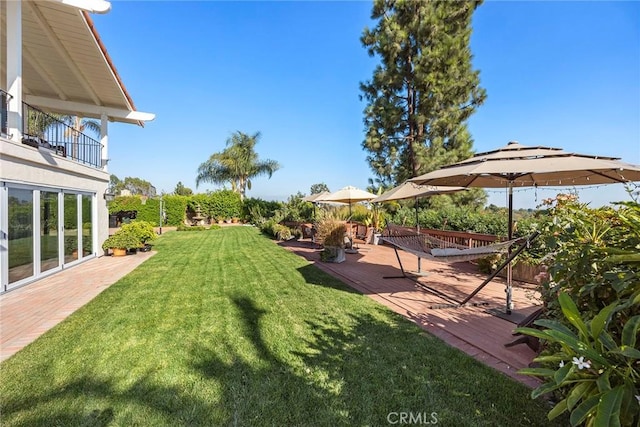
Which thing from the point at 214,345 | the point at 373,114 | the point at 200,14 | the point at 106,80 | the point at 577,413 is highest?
the point at 200,14

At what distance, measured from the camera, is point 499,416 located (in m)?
2.17

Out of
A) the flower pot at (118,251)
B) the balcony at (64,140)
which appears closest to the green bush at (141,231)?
the flower pot at (118,251)

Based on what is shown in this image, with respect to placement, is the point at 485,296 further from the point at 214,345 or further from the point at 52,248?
the point at 52,248

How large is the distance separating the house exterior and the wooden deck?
20.5 ft

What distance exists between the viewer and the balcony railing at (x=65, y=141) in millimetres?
7777

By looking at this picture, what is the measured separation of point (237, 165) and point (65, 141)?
24524 millimetres

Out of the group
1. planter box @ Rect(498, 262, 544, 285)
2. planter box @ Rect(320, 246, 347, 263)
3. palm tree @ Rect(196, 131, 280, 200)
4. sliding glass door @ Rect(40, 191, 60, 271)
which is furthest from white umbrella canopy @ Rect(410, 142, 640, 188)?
palm tree @ Rect(196, 131, 280, 200)

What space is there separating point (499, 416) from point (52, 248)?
8.97m

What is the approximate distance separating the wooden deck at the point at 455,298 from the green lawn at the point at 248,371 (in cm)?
29

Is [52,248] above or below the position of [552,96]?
below

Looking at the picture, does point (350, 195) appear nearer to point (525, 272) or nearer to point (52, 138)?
point (525, 272)

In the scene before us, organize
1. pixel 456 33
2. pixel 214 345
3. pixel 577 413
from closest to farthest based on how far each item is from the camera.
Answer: pixel 577 413 → pixel 214 345 → pixel 456 33

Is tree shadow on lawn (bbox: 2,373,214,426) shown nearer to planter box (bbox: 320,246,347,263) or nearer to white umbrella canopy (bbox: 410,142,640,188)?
white umbrella canopy (bbox: 410,142,640,188)

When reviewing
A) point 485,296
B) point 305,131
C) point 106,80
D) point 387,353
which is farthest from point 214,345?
point 305,131
